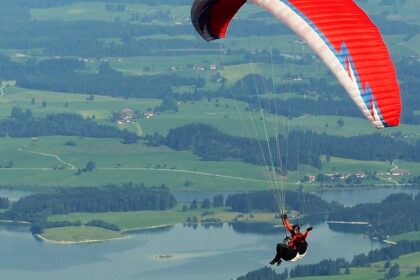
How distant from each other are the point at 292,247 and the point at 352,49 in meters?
4.54

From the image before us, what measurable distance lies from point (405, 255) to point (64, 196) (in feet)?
85.4

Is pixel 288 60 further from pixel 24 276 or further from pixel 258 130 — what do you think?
pixel 24 276

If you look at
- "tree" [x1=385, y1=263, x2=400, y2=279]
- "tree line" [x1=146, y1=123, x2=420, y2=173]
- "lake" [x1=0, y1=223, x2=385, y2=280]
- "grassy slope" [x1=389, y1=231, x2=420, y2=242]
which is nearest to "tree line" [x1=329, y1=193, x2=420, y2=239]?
"grassy slope" [x1=389, y1=231, x2=420, y2=242]

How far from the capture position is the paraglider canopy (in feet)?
129

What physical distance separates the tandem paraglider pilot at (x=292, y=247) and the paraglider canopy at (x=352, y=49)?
3367 mm

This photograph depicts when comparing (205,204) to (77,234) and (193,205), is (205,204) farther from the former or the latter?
(77,234)

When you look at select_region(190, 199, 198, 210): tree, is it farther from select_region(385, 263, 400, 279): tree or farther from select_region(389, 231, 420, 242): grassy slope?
select_region(385, 263, 400, 279): tree

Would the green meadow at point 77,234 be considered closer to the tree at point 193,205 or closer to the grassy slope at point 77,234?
A: the grassy slope at point 77,234

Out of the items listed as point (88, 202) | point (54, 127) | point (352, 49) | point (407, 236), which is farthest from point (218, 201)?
point (352, 49)

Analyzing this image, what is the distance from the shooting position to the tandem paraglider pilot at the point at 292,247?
4109 centimetres

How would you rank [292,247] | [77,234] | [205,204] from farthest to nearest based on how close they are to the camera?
[205,204] → [77,234] → [292,247]

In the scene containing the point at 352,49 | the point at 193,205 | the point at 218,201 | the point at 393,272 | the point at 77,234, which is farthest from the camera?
the point at 218,201

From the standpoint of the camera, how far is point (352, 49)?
39812 mm

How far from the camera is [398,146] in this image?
452ft
